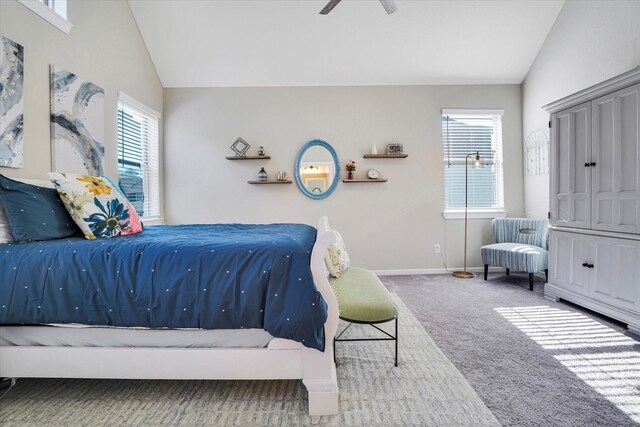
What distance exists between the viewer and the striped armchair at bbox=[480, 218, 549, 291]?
12.1ft

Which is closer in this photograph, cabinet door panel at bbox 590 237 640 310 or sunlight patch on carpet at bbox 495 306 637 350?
sunlight patch on carpet at bbox 495 306 637 350

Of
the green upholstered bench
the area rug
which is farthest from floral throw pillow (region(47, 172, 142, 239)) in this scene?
the area rug

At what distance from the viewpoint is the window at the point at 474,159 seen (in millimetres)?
4598

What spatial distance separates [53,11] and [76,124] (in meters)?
0.84

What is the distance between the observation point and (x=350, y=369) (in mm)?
2012

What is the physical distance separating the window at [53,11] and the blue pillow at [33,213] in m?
1.39

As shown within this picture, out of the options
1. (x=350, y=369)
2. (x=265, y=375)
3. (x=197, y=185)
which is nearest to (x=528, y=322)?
(x=350, y=369)

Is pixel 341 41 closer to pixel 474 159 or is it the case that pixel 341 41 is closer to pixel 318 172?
pixel 318 172

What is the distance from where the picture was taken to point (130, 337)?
1.65m

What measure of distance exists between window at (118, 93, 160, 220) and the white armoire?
4376 millimetres

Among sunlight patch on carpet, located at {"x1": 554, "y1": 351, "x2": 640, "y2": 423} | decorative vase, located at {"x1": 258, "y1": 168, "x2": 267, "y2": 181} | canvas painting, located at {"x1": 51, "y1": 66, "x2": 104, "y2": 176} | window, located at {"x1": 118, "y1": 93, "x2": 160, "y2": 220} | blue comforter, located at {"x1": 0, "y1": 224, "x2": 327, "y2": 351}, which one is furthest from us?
decorative vase, located at {"x1": 258, "y1": 168, "x2": 267, "y2": 181}

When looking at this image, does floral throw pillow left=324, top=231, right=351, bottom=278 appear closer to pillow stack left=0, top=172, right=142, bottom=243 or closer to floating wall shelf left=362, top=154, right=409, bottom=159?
pillow stack left=0, top=172, right=142, bottom=243

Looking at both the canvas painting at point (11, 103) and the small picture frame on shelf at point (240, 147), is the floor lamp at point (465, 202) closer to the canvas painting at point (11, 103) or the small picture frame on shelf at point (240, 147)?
the small picture frame on shelf at point (240, 147)

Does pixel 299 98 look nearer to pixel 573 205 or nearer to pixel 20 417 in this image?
pixel 573 205
